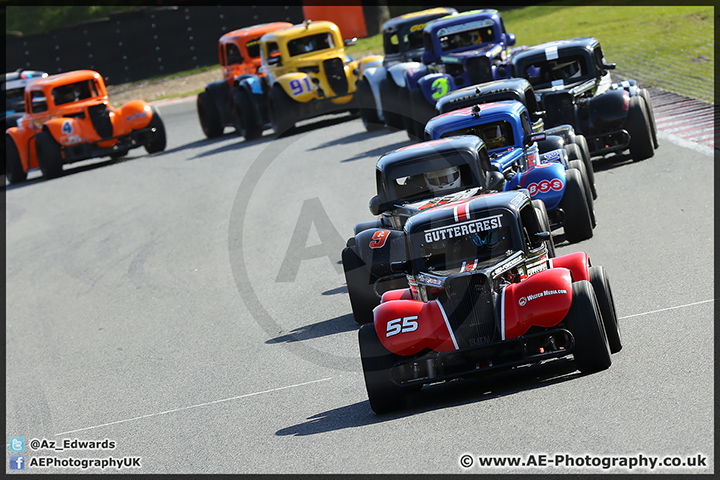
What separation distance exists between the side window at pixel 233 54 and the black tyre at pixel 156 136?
236cm

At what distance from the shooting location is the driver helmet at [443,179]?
35.3 feet

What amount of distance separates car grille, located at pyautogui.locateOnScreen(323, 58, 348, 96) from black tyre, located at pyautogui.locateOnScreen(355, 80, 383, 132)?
3.10ft

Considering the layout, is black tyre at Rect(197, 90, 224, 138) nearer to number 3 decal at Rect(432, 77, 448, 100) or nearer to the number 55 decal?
number 3 decal at Rect(432, 77, 448, 100)

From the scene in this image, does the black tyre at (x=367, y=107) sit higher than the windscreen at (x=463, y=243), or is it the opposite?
the windscreen at (x=463, y=243)

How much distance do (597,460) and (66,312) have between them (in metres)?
8.78

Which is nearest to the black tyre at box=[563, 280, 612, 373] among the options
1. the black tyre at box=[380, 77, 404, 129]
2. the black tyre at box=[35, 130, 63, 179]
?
the black tyre at box=[380, 77, 404, 129]

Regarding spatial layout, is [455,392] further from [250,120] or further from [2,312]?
[250,120]

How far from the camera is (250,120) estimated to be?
2381cm

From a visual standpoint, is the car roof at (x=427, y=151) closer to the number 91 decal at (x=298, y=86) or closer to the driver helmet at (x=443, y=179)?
the driver helmet at (x=443, y=179)

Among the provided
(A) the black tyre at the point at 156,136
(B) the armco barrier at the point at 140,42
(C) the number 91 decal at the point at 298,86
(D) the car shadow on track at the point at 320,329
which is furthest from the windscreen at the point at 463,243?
(B) the armco barrier at the point at 140,42

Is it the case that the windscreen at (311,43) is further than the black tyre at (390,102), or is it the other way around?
the windscreen at (311,43)

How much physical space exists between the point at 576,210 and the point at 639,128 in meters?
3.74

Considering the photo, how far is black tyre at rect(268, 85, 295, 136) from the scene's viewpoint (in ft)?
76.1

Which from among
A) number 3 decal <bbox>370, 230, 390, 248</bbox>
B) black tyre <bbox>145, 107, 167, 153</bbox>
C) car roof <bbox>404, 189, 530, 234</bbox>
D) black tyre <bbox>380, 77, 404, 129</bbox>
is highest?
car roof <bbox>404, 189, 530, 234</bbox>
